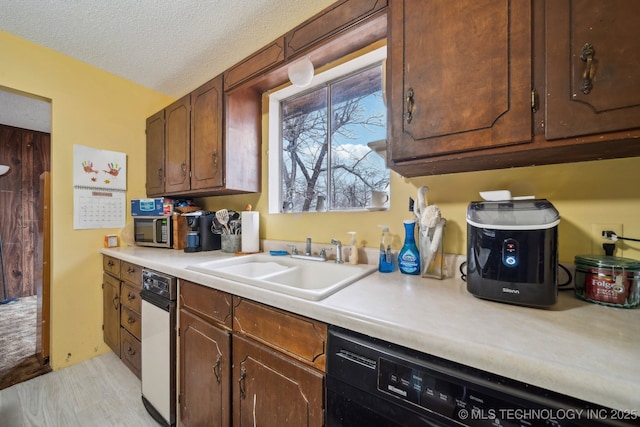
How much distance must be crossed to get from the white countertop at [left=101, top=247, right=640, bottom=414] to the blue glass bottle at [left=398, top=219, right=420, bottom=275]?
165 millimetres

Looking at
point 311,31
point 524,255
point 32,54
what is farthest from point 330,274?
point 32,54

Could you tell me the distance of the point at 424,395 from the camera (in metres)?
0.55

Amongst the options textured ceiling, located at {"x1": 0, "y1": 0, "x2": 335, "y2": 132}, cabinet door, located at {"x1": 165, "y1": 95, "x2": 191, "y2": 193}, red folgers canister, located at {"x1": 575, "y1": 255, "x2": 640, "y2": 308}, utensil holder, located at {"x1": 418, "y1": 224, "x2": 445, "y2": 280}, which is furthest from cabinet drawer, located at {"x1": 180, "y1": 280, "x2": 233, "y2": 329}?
textured ceiling, located at {"x1": 0, "y1": 0, "x2": 335, "y2": 132}

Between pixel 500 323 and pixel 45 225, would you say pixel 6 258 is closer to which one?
pixel 45 225

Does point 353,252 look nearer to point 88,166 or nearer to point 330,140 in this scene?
point 330,140

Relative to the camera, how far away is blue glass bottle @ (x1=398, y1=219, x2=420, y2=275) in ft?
3.51

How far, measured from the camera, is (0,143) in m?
3.03

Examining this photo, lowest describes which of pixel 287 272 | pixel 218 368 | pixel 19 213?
pixel 218 368

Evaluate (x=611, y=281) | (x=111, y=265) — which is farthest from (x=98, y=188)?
(x=611, y=281)

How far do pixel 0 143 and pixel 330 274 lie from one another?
4631 mm

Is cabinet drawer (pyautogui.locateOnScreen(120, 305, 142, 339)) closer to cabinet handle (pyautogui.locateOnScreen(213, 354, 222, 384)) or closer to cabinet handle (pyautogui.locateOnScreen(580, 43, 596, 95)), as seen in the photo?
cabinet handle (pyautogui.locateOnScreen(213, 354, 222, 384))

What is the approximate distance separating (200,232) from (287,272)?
1.06 meters

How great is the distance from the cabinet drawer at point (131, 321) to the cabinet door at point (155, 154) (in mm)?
1002

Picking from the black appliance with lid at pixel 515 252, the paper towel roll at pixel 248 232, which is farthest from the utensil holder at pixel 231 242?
the black appliance with lid at pixel 515 252
